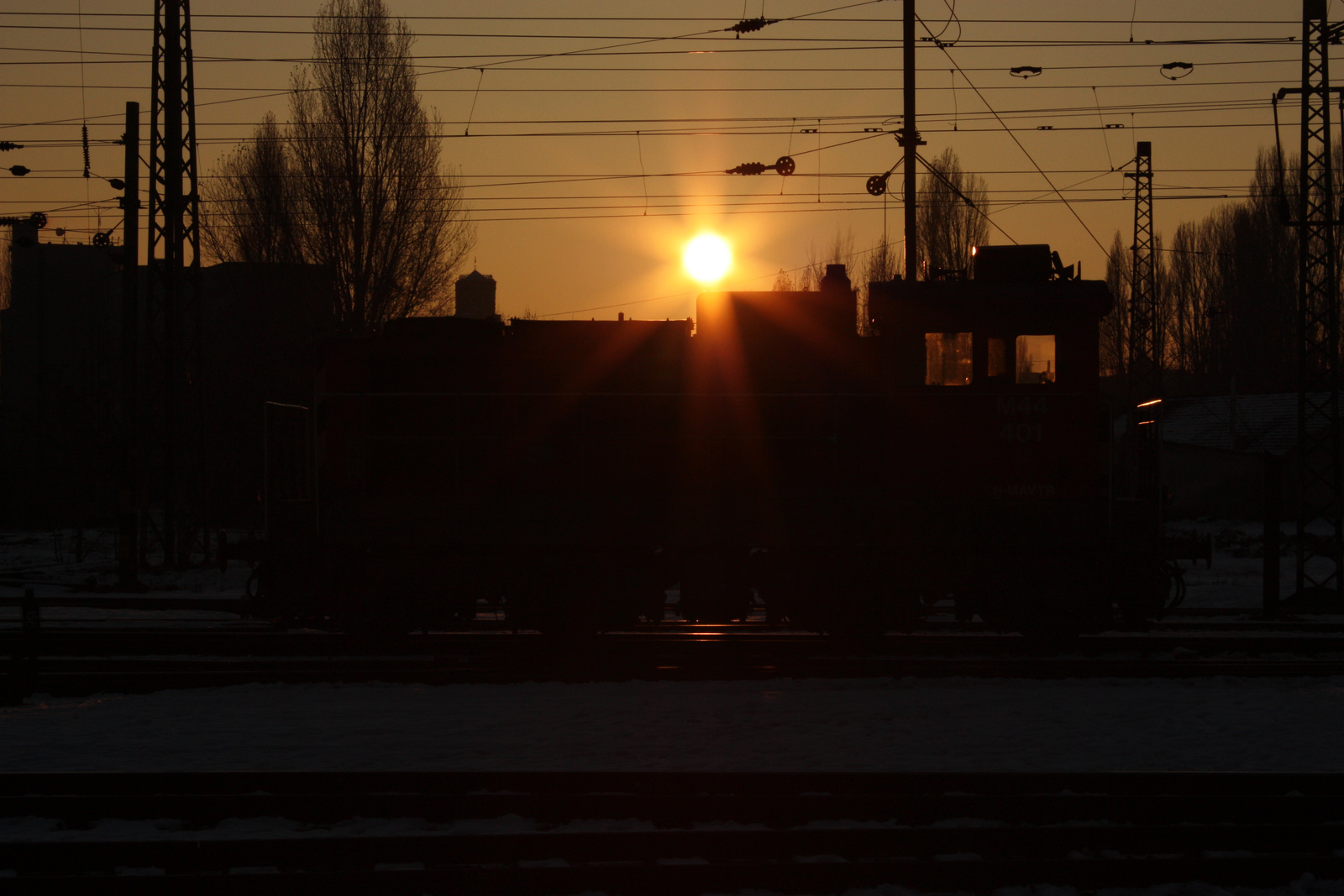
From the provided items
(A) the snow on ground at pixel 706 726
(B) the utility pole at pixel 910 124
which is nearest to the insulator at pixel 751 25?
(B) the utility pole at pixel 910 124

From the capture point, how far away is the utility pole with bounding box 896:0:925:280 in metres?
16.9

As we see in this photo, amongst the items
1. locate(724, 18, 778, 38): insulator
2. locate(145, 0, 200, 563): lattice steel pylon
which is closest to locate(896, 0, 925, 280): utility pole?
locate(724, 18, 778, 38): insulator

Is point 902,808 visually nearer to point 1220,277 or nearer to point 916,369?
point 916,369

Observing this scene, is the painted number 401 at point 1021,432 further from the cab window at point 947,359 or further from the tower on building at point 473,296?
the tower on building at point 473,296

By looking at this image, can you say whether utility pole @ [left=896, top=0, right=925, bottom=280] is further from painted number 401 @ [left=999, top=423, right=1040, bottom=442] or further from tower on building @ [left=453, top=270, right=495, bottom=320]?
tower on building @ [left=453, top=270, right=495, bottom=320]

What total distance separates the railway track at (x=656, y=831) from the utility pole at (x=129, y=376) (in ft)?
42.2

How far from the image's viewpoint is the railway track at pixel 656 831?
444 centimetres

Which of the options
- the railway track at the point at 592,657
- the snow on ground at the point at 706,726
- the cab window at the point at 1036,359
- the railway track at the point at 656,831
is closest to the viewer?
the railway track at the point at 656,831

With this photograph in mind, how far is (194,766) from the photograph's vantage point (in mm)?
6195

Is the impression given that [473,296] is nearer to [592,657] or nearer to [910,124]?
[910,124]

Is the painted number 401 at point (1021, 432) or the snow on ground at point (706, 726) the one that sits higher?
the painted number 401 at point (1021, 432)

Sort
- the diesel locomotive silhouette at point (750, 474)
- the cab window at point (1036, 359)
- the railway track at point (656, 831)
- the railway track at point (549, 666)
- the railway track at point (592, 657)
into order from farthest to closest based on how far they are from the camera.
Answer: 1. the cab window at point (1036, 359)
2. the diesel locomotive silhouette at point (750, 474)
3. the railway track at point (592, 657)
4. the railway track at point (549, 666)
5. the railway track at point (656, 831)

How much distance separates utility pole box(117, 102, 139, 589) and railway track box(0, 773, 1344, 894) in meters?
12.9

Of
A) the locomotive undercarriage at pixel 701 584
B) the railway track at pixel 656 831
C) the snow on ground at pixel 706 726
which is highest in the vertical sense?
the locomotive undercarriage at pixel 701 584
